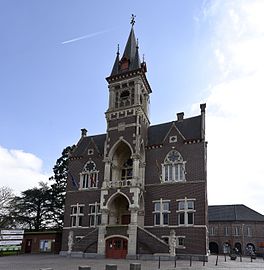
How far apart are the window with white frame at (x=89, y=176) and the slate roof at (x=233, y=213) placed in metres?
39.6

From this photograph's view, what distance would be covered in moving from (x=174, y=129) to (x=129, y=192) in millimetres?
9796

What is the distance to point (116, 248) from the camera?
34188 millimetres

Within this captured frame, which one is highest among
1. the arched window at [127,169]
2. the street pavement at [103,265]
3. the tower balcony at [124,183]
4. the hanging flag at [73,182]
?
the arched window at [127,169]

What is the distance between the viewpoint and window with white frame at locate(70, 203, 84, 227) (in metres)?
40.4

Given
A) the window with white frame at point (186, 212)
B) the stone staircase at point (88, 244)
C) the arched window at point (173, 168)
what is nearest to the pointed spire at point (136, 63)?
the arched window at point (173, 168)

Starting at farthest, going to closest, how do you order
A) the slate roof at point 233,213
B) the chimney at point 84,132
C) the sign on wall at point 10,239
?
1. the slate roof at point 233,213
2. the chimney at point 84,132
3. the sign on wall at point 10,239

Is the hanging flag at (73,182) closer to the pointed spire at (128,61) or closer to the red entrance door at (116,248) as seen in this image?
the red entrance door at (116,248)

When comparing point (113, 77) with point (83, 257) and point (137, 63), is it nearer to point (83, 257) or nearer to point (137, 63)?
point (137, 63)

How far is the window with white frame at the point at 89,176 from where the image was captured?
41.6m

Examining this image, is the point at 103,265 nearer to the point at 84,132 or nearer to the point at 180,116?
the point at 180,116

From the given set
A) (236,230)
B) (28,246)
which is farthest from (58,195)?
(236,230)

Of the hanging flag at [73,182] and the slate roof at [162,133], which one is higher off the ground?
the slate roof at [162,133]

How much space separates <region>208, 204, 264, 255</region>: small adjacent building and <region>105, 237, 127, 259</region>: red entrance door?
39824mm

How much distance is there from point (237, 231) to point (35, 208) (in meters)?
42.2
